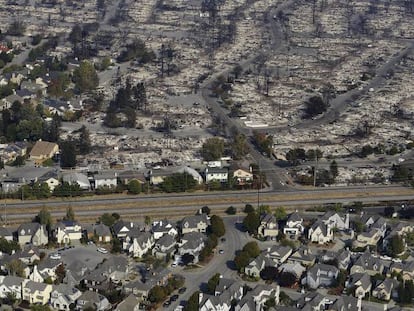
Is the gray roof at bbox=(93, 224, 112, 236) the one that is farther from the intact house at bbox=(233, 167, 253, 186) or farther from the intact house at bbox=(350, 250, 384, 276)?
the intact house at bbox=(350, 250, 384, 276)

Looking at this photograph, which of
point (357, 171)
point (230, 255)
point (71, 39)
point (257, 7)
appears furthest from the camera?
point (257, 7)

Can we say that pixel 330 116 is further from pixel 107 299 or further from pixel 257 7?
pixel 257 7

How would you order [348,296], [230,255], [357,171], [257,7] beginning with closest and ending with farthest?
1. [348,296]
2. [230,255]
3. [357,171]
4. [257,7]

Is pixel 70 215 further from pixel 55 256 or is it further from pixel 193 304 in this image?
pixel 193 304

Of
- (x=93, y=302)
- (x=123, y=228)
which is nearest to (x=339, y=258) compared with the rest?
(x=123, y=228)

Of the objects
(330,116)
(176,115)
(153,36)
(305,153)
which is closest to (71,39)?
(153,36)

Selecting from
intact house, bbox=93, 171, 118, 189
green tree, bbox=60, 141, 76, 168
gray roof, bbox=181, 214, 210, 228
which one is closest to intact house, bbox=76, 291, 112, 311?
gray roof, bbox=181, 214, 210, 228
